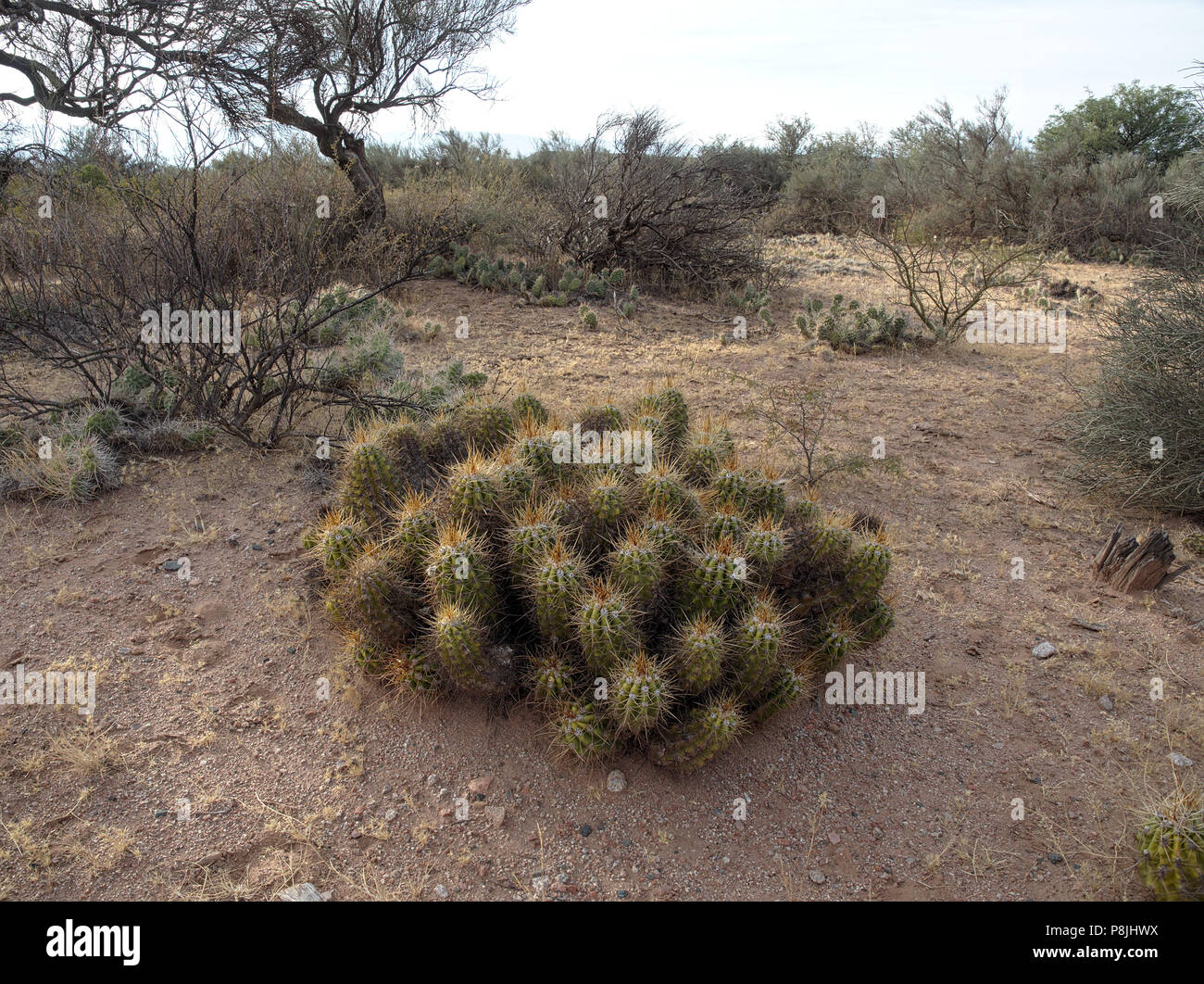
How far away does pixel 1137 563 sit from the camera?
415cm

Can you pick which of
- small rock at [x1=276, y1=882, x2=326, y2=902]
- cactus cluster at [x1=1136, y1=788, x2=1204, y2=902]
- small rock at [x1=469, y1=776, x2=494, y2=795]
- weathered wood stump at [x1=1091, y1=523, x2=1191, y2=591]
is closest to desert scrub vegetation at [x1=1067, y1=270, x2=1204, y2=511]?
weathered wood stump at [x1=1091, y1=523, x2=1191, y2=591]

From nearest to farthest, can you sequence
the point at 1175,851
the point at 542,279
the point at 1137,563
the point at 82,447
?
the point at 1175,851, the point at 1137,563, the point at 82,447, the point at 542,279

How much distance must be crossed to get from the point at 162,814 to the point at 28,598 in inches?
65.4

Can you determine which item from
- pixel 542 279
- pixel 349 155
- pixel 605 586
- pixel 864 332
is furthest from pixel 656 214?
pixel 605 586

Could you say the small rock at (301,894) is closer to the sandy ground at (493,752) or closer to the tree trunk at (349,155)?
the sandy ground at (493,752)

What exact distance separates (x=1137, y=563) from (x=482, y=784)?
3.58 m

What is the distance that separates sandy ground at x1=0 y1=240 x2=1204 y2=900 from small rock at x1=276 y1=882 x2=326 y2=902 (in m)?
0.05

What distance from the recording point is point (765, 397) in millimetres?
6633

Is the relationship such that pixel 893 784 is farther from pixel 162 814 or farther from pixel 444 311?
pixel 444 311

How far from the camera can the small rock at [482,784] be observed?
110 inches

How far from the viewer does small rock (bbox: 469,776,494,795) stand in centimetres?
280

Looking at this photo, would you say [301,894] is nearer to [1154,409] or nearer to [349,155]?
[1154,409]

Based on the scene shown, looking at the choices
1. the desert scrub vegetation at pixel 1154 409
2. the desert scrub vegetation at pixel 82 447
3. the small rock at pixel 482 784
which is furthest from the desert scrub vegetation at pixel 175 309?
the desert scrub vegetation at pixel 1154 409

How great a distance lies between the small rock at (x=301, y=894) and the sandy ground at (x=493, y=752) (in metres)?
0.05
